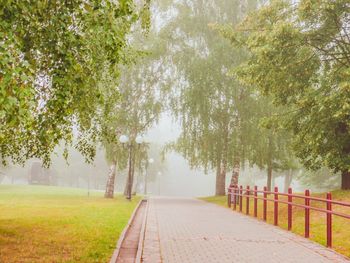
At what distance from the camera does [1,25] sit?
4.73 metres

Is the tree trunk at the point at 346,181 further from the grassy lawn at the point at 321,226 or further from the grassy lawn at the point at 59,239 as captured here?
the grassy lawn at the point at 59,239

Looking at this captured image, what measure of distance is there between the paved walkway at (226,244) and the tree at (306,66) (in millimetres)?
5885

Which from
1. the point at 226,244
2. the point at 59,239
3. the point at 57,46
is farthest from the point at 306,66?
the point at 57,46

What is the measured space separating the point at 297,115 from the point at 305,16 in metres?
4.28

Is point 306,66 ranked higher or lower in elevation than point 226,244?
higher

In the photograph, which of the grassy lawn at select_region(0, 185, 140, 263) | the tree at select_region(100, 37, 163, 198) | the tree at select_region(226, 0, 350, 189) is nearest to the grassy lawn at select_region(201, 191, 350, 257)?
the tree at select_region(226, 0, 350, 189)

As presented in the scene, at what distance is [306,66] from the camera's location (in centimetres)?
1689

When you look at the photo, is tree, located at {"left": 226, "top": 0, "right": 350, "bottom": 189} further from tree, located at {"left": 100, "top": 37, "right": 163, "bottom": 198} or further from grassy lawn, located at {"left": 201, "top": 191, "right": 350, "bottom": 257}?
tree, located at {"left": 100, "top": 37, "right": 163, "bottom": 198}

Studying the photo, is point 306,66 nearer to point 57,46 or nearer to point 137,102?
point 57,46

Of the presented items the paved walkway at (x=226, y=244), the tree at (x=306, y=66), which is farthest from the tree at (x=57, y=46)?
the tree at (x=306, y=66)

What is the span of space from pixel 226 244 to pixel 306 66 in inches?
415

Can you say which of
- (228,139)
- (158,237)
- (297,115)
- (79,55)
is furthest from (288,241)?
(228,139)

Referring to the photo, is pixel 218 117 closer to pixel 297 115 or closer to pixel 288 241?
pixel 297 115

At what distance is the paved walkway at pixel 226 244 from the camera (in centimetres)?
742
